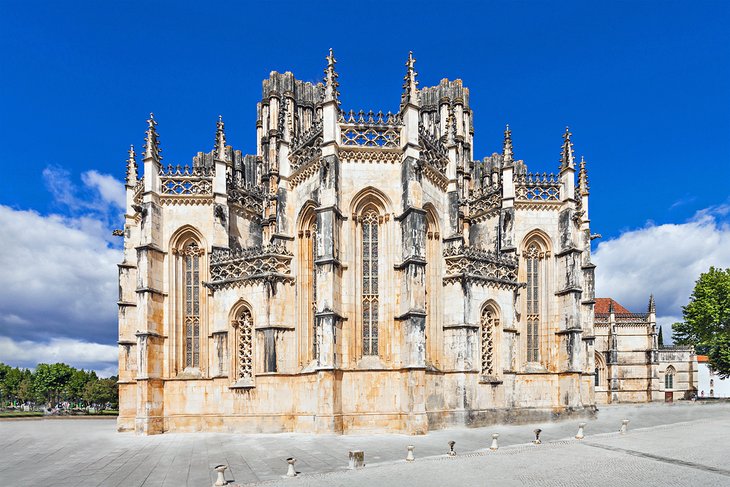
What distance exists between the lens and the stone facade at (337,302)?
22359mm

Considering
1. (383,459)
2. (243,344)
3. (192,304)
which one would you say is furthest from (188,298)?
(383,459)

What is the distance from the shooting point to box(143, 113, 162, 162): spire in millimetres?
26234

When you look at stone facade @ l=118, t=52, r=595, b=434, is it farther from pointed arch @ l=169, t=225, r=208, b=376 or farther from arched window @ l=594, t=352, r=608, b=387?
arched window @ l=594, t=352, r=608, b=387

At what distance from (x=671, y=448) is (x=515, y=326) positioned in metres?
10.0

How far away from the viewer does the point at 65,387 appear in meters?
65.2

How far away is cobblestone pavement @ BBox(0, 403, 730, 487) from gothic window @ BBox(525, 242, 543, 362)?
638 centimetres

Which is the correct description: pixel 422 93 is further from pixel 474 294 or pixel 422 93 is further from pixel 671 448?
pixel 671 448

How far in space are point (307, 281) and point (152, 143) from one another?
38.4 feet

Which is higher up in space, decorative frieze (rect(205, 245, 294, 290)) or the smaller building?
decorative frieze (rect(205, 245, 294, 290))

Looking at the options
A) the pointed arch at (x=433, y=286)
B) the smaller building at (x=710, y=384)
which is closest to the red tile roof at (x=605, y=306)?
the smaller building at (x=710, y=384)

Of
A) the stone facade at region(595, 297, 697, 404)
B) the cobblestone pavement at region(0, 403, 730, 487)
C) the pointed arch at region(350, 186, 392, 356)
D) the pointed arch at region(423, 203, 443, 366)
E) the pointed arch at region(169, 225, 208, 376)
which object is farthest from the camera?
the stone facade at region(595, 297, 697, 404)

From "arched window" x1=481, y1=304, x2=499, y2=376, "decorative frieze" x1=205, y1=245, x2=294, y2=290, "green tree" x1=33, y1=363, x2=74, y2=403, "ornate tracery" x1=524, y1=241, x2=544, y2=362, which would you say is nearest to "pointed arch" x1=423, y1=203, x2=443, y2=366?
"arched window" x1=481, y1=304, x2=499, y2=376

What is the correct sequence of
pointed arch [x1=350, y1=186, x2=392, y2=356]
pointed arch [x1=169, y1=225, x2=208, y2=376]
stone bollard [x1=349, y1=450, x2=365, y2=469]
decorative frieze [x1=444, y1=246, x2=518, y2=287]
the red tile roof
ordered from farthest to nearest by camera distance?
the red tile roof
pointed arch [x1=169, y1=225, x2=208, y2=376]
decorative frieze [x1=444, y1=246, x2=518, y2=287]
pointed arch [x1=350, y1=186, x2=392, y2=356]
stone bollard [x1=349, y1=450, x2=365, y2=469]

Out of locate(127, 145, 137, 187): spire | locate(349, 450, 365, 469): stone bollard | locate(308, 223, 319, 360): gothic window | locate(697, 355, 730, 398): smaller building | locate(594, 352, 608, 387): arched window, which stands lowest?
locate(697, 355, 730, 398): smaller building
